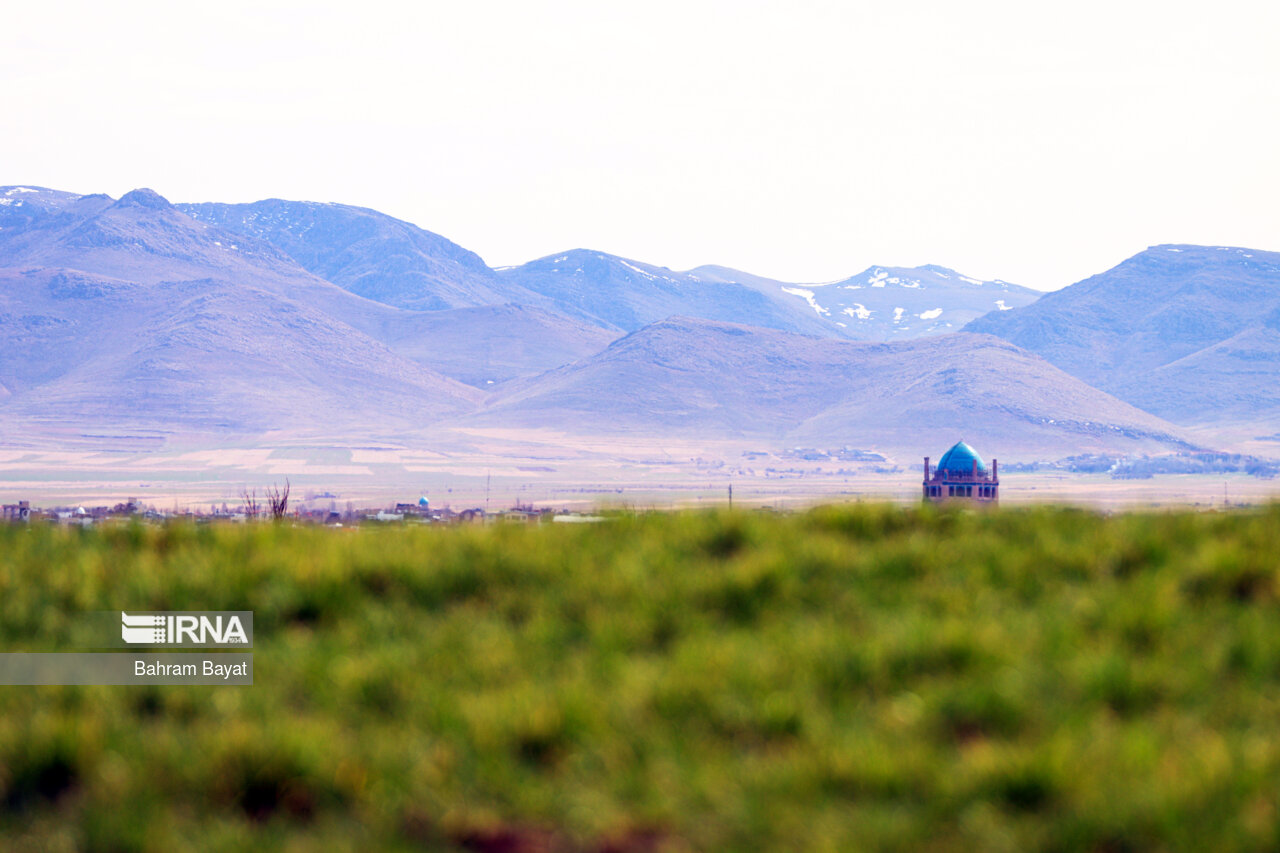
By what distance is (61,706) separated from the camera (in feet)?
26.2

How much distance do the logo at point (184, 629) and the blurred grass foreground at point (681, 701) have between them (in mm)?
173

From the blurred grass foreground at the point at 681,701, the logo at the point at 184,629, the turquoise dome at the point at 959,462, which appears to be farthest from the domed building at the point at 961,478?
the logo at the point at 184,629

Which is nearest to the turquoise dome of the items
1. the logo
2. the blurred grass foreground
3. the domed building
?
the domed building

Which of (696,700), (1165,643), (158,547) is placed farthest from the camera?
(158,547)

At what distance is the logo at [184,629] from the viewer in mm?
9156

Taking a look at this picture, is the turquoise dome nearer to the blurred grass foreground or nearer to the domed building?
the domed building

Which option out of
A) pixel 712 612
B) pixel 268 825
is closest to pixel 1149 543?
pixel 712 612

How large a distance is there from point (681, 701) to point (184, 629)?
12.1ft

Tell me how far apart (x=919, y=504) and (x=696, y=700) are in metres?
5.31

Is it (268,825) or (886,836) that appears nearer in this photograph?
(886,836)

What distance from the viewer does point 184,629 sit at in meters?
9.28

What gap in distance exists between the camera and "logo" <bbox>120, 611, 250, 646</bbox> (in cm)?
916

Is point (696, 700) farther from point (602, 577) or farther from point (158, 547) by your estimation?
point (158, 547)

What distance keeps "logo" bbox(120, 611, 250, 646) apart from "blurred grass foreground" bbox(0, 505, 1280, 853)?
17cm
